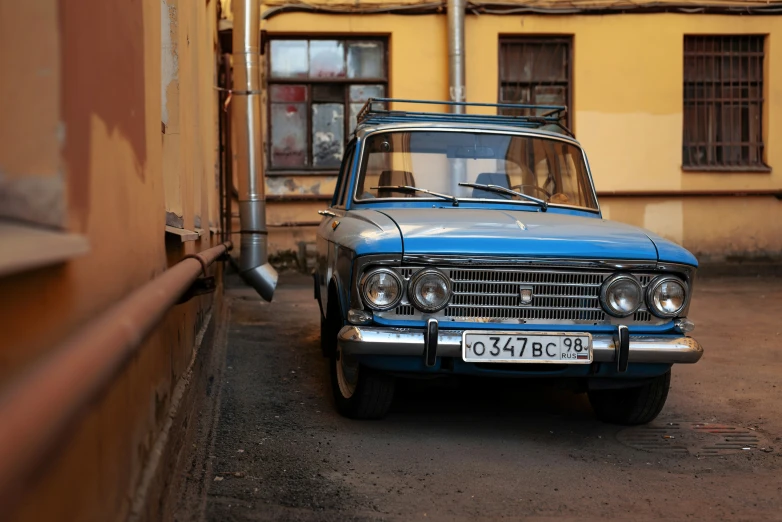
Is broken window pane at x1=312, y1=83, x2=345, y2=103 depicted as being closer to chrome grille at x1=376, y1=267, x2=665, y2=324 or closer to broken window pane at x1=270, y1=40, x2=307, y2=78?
broken window pane at x1=270, y1=40, x2=307, y2=78

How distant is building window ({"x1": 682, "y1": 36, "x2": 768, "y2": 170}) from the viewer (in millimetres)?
13891

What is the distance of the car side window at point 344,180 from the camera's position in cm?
608

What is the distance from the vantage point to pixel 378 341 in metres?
4.13

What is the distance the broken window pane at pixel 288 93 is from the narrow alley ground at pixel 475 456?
7.49 metres

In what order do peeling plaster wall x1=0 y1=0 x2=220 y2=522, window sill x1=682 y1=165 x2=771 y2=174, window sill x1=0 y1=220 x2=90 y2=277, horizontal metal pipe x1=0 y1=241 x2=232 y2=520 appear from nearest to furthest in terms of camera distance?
horizontal metal pipe x1=0 y1=241 x2=232 y2=520
window sill x1=0 y1=220 x2=90 y2=277
peeling plaster wall x1=0 y1=0 x2=220 y2=522
window sill x1=682 y1=165 x2=771 y2=174

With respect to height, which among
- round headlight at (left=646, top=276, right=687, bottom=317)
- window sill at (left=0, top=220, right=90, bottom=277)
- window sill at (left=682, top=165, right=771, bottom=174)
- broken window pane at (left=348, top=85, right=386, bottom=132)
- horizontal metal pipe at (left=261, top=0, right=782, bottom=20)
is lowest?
round headlight at (left=646, top=276, right=687, bottom=317)

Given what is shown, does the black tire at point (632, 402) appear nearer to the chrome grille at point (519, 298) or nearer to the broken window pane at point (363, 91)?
the chrome grille at point (519, 298)

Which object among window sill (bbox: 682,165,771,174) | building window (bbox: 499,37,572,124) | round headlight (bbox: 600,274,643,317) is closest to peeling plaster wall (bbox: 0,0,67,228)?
round headlight (bbox: 600,274,643,317)

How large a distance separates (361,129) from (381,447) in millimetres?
2596

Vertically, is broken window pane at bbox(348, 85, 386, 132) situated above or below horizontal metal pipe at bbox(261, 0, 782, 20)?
below

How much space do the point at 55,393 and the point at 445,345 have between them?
304cm

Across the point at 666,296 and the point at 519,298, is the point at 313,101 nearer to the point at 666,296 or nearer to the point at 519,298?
the point at 519,298

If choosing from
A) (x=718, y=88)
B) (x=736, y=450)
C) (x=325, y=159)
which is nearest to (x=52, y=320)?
(x=736, y=450)

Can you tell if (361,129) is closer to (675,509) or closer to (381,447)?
(381,447)
